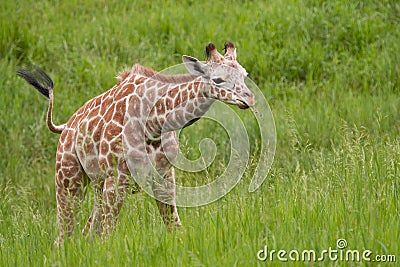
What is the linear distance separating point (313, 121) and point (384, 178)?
401 cm

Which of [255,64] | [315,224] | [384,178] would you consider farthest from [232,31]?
[315,224]

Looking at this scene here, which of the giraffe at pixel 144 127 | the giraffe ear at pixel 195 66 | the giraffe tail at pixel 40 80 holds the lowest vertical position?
the giraffe at pixel 144 127

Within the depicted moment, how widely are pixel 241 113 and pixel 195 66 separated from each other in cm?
502

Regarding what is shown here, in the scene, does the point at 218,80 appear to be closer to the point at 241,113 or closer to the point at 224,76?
the point at 224,76

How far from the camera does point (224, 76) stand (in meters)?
6.16

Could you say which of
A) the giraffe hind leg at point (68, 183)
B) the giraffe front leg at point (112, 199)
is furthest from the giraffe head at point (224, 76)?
the giraffe hind leg at point (68, 183)

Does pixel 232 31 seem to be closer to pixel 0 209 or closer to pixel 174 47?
pixel 174 47

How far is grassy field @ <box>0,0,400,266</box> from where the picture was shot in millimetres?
5918

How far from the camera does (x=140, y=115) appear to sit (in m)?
6.79

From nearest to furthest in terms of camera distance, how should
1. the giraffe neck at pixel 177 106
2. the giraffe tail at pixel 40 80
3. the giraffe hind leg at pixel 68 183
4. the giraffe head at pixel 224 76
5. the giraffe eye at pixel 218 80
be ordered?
the giraffe head at pixel 224 76 < the giraffe eye at pixel 218 80 < the giraffe neck at pixel 177 106 < the giraffe hind leg at pixel 68 183 < the giraffe tail at pixel 40 80

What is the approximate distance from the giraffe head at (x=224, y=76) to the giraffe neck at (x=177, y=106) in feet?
0.36

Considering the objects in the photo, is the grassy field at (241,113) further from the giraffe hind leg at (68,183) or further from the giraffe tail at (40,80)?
the giraffe tail at (40,80)

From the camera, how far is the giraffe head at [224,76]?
20.0ft

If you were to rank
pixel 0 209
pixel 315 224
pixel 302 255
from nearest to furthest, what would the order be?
pixel 302 255
pixel 315 224
pixel 0 209
